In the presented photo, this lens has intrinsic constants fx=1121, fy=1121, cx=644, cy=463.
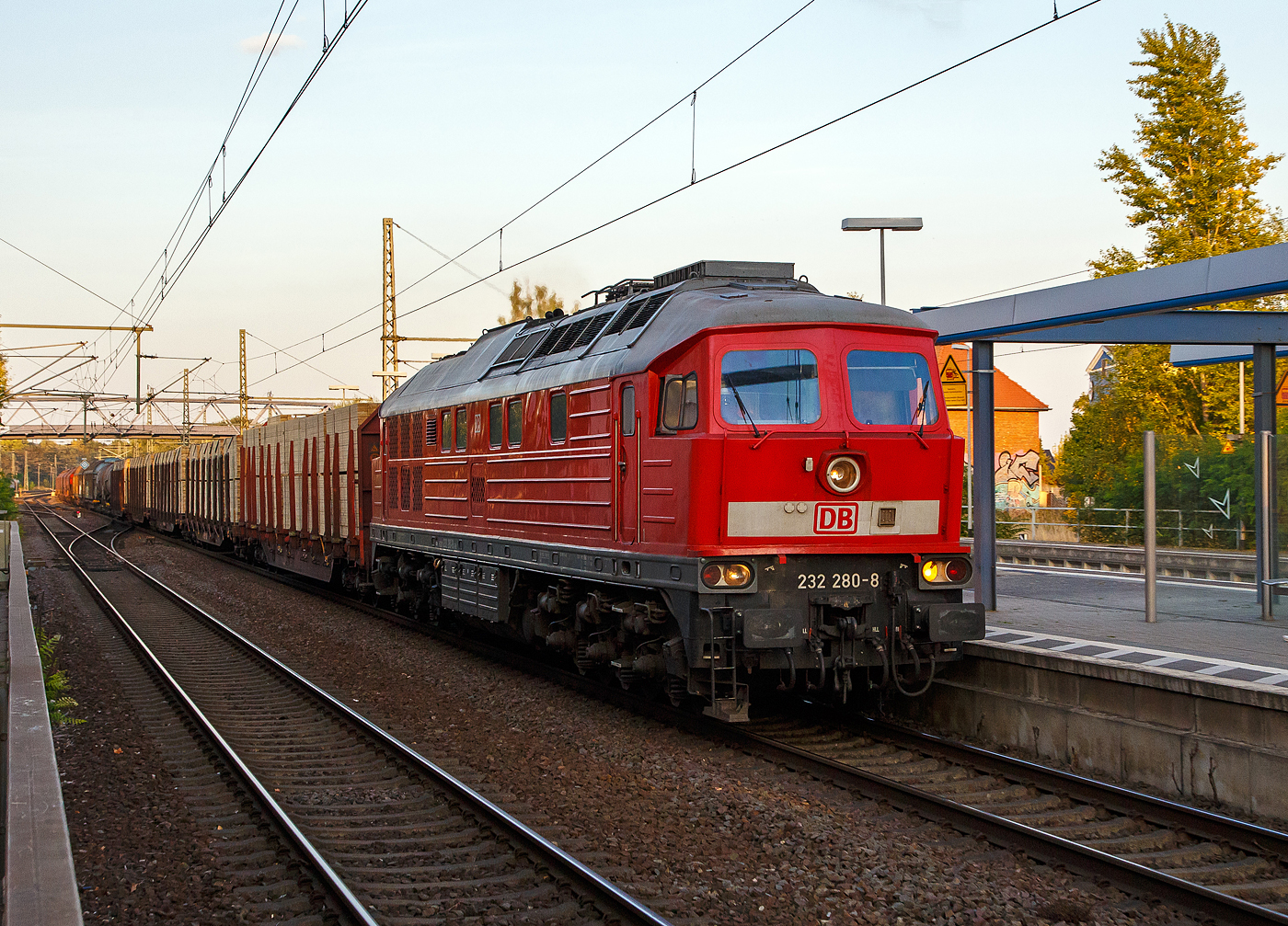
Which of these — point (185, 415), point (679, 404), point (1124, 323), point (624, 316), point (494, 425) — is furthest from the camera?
point (185, 415)

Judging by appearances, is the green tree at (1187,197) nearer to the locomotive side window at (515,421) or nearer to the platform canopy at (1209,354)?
the platform canopy at (1209,354)

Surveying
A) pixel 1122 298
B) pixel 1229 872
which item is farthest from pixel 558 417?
pixel 1229 872

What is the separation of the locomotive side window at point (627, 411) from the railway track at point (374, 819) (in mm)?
3305

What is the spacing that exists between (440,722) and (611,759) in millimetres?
2343

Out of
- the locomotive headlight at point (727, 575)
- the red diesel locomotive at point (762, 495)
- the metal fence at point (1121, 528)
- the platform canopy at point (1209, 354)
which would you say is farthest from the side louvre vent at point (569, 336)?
the metal fence at point (1121, 528)

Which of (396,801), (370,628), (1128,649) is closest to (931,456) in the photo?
(1128,649)

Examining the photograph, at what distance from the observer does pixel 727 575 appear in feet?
29.1

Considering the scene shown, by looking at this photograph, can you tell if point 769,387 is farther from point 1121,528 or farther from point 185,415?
point 185,415

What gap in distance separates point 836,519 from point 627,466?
77.0 inches

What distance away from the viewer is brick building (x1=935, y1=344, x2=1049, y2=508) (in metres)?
15.0

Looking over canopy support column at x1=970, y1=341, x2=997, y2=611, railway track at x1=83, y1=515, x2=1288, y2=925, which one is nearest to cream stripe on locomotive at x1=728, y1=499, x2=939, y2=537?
railway track at x1=83, y1=515, x2=1288, y2=925

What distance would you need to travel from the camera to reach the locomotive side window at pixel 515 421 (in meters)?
12.5

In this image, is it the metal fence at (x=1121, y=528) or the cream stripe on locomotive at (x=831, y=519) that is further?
the metal fence at (x=1121, y=528)

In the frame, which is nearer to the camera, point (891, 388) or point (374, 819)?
point (374, 819)
